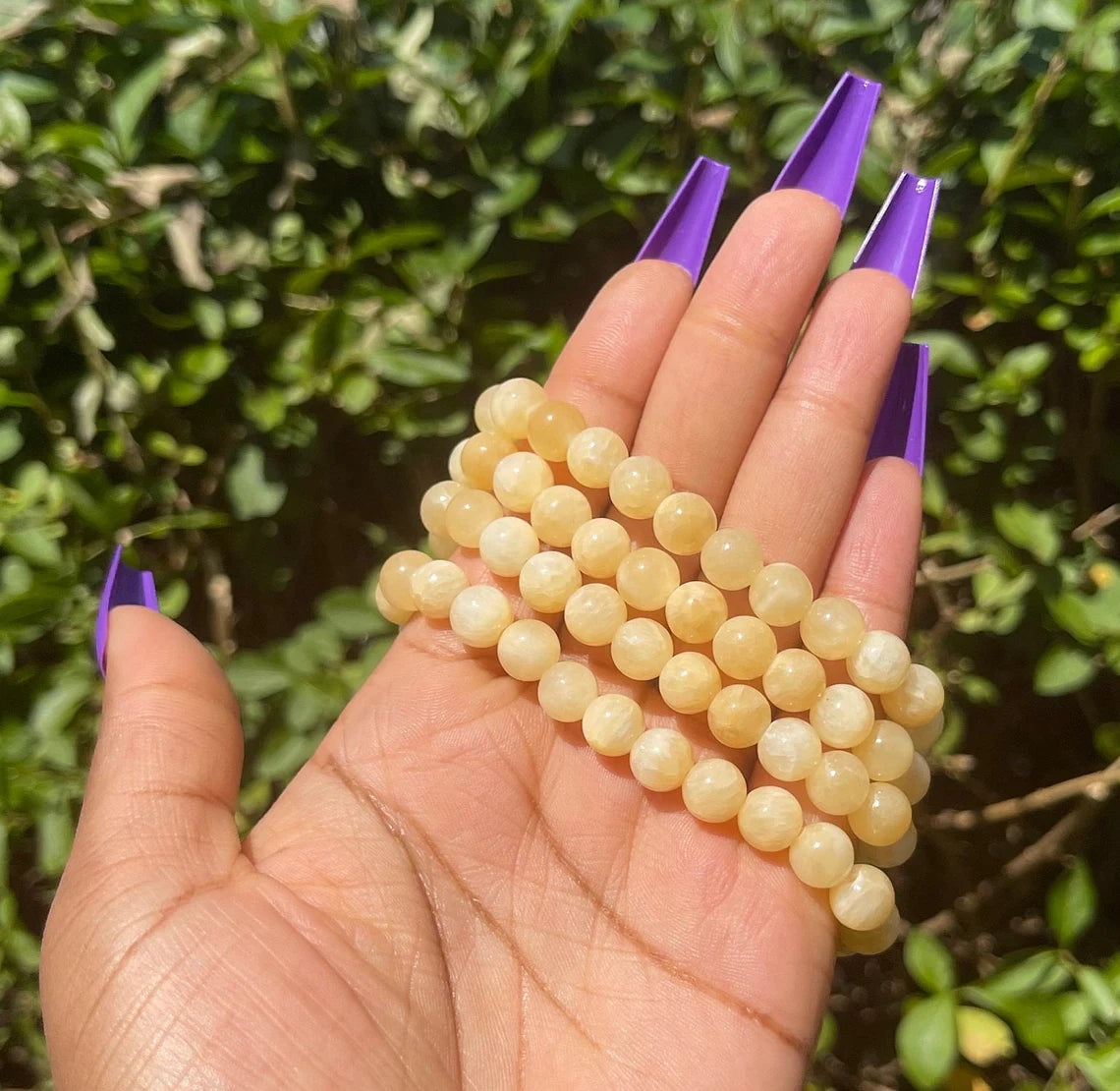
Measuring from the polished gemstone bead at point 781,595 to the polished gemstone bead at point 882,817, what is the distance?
239 mm

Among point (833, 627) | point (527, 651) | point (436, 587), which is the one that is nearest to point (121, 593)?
point (436, 587)

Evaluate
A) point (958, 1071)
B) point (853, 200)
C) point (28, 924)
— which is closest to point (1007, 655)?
point (958, 1071)

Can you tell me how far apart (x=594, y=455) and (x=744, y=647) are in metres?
0.32

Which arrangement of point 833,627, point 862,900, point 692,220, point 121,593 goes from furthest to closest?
point 692,220 < point 121,593 < point 833,627 < point 862,900

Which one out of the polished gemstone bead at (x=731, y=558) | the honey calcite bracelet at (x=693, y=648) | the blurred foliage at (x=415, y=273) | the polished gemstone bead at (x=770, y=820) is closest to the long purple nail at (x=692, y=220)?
the blurred foliage at (x=415, y=273)

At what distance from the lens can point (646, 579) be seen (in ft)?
4.23

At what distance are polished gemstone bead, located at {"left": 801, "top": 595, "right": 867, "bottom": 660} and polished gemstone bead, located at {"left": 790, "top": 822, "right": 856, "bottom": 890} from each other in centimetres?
22

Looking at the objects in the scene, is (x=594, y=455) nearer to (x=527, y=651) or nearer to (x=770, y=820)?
(x=527, y=651)

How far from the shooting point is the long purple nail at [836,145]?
1351mm

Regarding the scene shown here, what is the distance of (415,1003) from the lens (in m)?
1.02

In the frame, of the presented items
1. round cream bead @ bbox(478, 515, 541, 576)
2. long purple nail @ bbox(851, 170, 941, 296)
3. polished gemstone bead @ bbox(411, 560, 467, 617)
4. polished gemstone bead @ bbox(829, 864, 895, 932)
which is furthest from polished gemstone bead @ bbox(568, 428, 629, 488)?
polished gemstone bead @ bbox(829, 864, 895, 932)

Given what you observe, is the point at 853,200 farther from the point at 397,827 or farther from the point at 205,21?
the point at 397,827

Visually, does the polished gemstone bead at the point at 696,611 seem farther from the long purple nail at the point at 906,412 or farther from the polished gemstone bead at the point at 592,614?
the long purple nail at the point at 906,412

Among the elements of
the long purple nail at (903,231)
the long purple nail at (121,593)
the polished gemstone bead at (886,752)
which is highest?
the long purple nail at (903,231)
